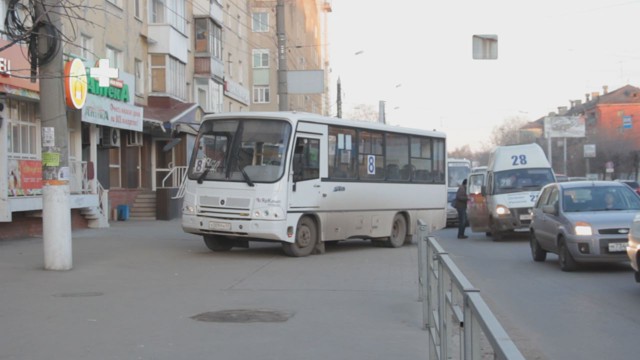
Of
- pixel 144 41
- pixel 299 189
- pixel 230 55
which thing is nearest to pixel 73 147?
pixel 144 41

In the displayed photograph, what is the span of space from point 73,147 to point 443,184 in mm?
11900

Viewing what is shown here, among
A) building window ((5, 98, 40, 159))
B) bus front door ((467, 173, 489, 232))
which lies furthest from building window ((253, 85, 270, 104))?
building window ((5, 98, 40, 159))

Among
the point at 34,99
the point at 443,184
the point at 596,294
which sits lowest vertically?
the point at 596,294

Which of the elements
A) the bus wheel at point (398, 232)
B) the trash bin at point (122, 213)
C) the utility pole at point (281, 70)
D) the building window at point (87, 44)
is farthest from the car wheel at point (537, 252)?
the trash bin at point (122, 213)

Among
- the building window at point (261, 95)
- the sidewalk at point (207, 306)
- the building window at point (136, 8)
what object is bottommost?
the sidewalk at point (207, 306)

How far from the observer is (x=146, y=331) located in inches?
314

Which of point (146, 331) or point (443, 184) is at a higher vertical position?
point (443, 184)

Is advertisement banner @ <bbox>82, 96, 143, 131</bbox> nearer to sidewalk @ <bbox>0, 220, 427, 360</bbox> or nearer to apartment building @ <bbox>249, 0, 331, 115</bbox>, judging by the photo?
sidewalk @ <bbox>0, 220, 427, 360</bbox>

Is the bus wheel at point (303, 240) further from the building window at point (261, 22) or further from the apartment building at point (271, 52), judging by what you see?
the building window at point (261, 22)

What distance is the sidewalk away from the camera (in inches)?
284

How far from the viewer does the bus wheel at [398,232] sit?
63.2 feet

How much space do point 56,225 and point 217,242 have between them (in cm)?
508

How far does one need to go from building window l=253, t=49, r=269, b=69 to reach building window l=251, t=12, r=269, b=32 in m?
2.00

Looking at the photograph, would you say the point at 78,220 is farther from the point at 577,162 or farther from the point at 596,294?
the point at 577,162
